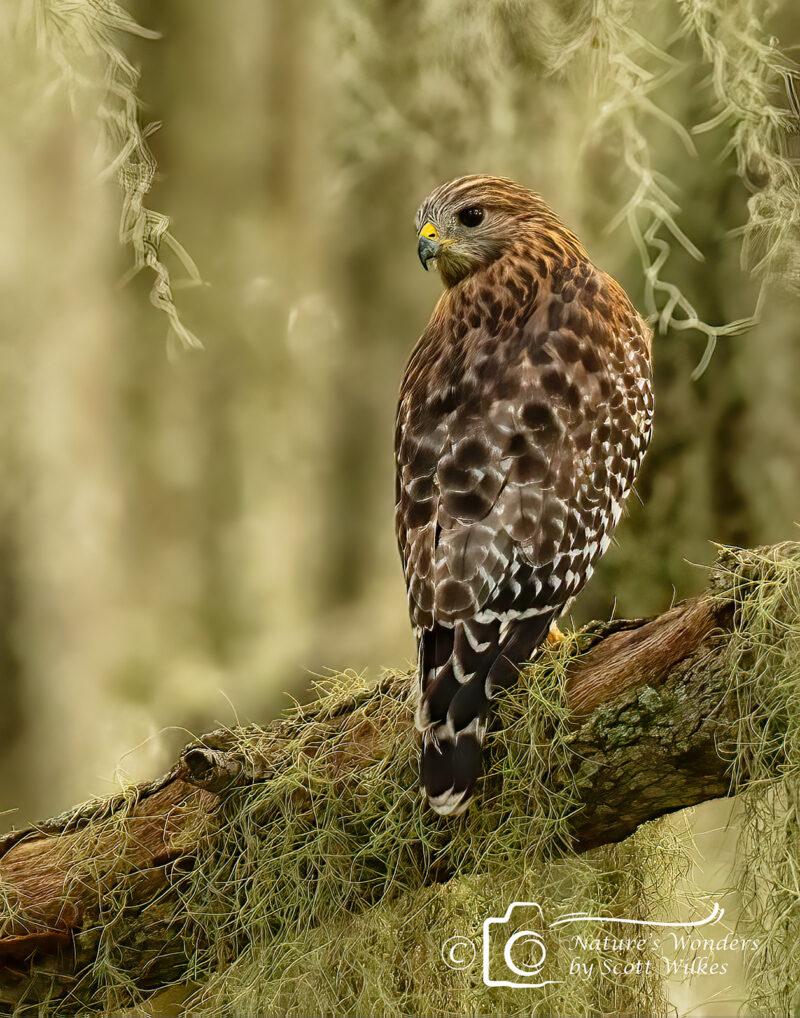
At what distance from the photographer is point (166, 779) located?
62.3 inches

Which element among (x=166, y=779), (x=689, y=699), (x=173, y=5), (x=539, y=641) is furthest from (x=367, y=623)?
(x=173, y=5)

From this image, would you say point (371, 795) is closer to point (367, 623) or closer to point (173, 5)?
point (367, 623)

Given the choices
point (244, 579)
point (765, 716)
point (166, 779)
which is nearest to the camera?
point (765, 716)

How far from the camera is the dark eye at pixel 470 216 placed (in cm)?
167

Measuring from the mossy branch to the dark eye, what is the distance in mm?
695

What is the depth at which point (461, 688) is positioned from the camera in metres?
1.30

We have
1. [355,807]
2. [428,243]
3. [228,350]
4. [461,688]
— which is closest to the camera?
[461,688]

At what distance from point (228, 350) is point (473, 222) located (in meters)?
1.07

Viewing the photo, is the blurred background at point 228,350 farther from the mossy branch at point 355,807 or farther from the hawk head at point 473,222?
the mossy branch at point 355,807

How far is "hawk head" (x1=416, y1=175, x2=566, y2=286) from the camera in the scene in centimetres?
165

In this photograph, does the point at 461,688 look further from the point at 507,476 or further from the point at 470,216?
the point at 470,216

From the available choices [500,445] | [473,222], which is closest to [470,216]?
[473,222]

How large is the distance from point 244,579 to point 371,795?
1249mm

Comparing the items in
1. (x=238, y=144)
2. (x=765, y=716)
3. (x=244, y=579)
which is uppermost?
(x=238, y=144)
